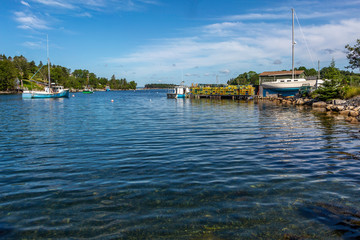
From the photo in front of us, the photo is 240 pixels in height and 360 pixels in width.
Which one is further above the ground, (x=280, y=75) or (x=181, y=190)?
(x=280, y=75)

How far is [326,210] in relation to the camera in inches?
282

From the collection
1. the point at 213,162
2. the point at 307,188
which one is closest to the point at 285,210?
the point at 307,188

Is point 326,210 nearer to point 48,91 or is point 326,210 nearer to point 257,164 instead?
point 257,164

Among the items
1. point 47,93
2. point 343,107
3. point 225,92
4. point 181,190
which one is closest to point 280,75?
point 225,92

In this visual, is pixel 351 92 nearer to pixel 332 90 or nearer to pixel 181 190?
pixel 332 90

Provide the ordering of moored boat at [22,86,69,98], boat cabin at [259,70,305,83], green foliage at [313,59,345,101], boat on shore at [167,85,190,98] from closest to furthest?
green foliage at [313,59,345,101], moored boat at [22,86,69,98], boat on shore at [167,85,190,98], boat cabin at [259,70,305,83]

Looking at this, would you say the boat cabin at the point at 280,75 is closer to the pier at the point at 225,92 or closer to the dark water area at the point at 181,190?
the pier at the point at 225,92


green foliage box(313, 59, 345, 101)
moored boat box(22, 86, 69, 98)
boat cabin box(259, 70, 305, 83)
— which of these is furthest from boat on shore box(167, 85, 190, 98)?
green foliage box(313, 59, 345, 101)

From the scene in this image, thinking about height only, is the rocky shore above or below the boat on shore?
below

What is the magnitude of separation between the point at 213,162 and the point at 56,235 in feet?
24.7

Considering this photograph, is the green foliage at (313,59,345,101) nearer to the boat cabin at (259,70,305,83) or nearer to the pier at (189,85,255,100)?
the pier at (189,85,255,100)

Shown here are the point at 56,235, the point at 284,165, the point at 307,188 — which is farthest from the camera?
the point at 284,165

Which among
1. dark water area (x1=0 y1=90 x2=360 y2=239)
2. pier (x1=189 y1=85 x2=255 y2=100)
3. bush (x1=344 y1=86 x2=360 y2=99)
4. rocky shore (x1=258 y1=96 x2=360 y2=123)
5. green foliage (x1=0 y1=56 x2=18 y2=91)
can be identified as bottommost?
dark water area (x1=0 y1=90 x2=360 y2=239)

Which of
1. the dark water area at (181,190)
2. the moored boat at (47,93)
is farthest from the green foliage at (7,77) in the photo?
the dark water area at (181,190)
